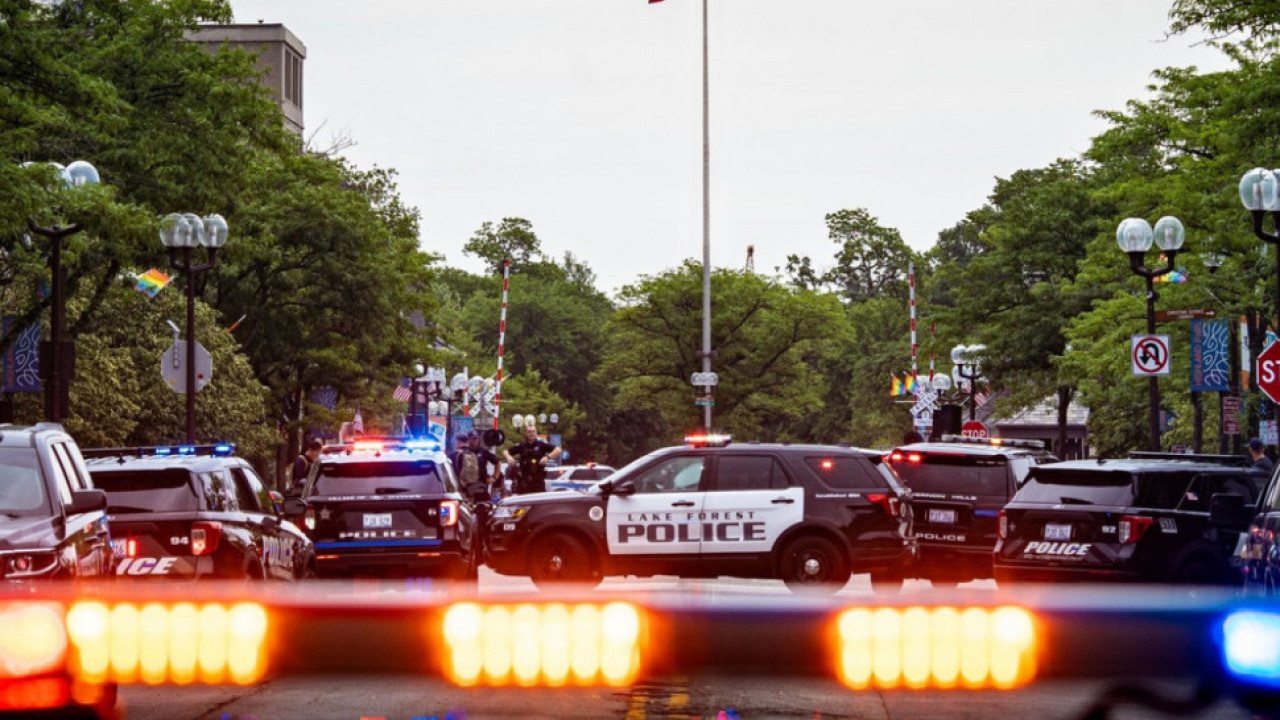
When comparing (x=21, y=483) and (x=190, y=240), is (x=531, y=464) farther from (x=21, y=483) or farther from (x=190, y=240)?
(x=21, y=483)

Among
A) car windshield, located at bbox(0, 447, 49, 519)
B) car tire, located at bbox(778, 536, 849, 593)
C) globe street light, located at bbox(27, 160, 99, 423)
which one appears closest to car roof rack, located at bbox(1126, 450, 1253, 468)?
car tire, located at bbox(778, 536, 849, 593)

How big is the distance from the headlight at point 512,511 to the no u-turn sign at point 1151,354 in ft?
38.9

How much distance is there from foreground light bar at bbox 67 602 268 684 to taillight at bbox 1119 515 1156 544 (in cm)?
1586

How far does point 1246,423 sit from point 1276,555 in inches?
1293

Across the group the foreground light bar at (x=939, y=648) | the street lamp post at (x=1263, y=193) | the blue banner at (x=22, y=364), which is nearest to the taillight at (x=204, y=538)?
the foreground light bar at (x=939, y=648)

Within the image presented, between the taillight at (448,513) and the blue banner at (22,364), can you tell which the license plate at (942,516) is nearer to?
the taillight at (448,513)

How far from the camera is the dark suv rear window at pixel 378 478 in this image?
21.4 meters

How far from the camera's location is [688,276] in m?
85.1

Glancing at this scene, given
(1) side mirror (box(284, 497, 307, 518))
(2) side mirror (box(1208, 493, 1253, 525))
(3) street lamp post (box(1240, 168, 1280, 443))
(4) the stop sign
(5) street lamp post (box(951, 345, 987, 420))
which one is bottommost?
→ (1) side mirror (box(284, 497, 307, 518))

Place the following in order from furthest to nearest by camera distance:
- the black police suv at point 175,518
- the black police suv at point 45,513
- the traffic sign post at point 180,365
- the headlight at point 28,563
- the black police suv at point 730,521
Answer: the traffic sign post at point 180,365
the black police suv at point 730,521
the black police suv at point 175,518
the black police suv at point 45,513
the headlight at point 28,563

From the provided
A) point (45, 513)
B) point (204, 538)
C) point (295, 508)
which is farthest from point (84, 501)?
point (295, 508)

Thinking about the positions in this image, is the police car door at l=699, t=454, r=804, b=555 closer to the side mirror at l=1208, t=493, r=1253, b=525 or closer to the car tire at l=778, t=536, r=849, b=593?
the car tire at l=778, t=536, r=849, b=593

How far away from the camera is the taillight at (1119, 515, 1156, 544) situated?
17906 mm

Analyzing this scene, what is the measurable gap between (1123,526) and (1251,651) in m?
15.7
